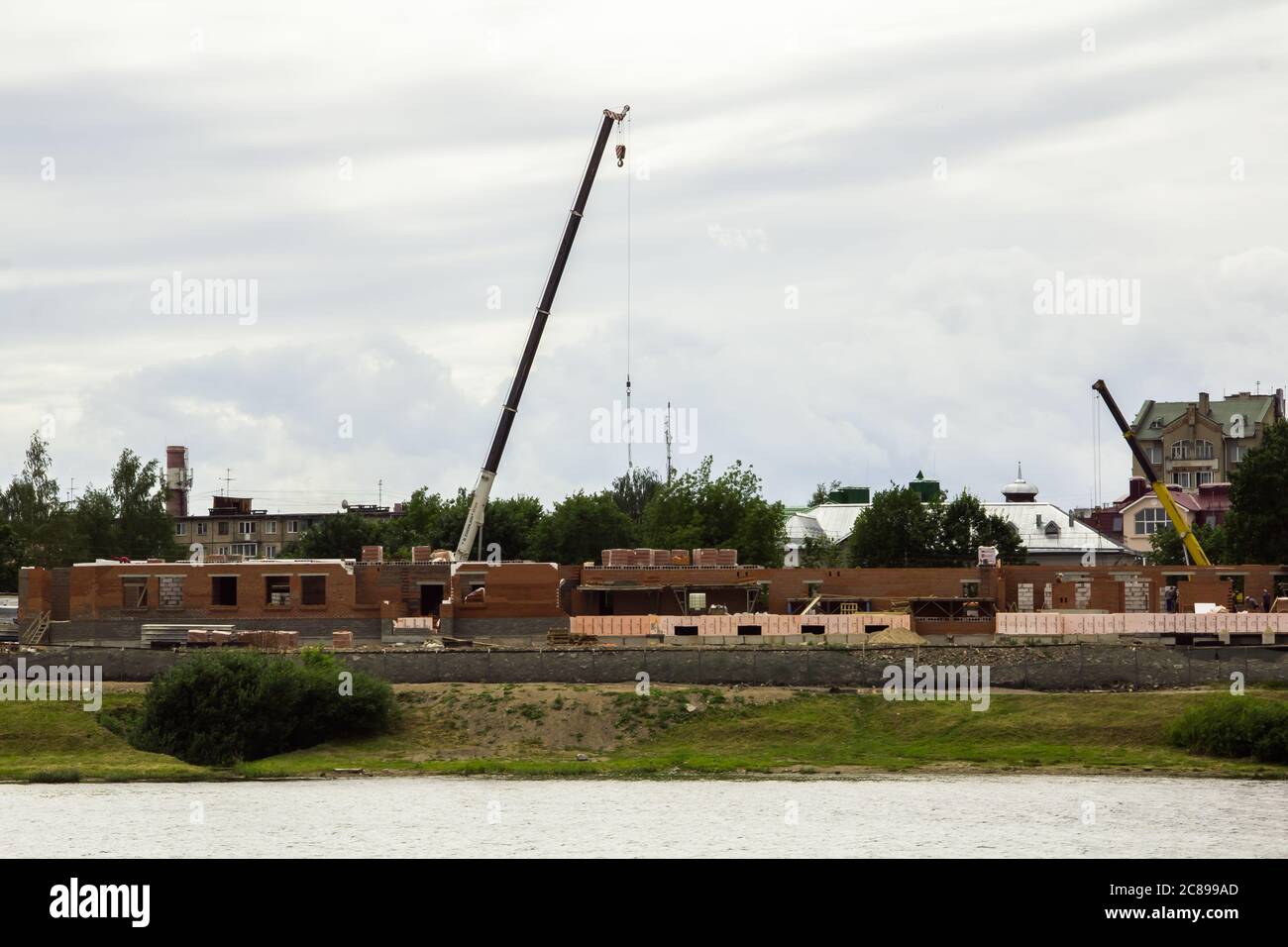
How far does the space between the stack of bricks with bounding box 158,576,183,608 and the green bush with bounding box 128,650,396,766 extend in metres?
20.0

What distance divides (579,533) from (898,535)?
80.3 ft

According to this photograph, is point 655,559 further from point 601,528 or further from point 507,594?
point 601,528

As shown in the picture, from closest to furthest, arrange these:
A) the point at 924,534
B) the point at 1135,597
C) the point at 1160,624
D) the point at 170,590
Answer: the point at 1160,624 < the point at 170,590 < the point at 1135,597 < the point at 924,534

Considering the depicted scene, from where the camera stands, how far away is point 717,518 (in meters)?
123

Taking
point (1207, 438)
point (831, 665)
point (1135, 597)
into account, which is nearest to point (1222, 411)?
point (1207, 438)

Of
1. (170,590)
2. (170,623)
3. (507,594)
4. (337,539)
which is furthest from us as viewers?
(337,539)

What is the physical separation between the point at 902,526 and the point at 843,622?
39.8 metres

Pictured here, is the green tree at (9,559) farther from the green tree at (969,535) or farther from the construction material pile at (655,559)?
the green tree at (969,535)

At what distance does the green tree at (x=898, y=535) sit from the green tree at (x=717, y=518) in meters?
6.79

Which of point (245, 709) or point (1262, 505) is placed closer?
point (245, 709)

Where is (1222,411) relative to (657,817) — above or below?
above

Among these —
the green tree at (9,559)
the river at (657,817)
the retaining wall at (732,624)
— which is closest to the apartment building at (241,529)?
the green tree at (9,559)

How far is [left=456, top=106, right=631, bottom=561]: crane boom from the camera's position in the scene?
9025 centimetres
